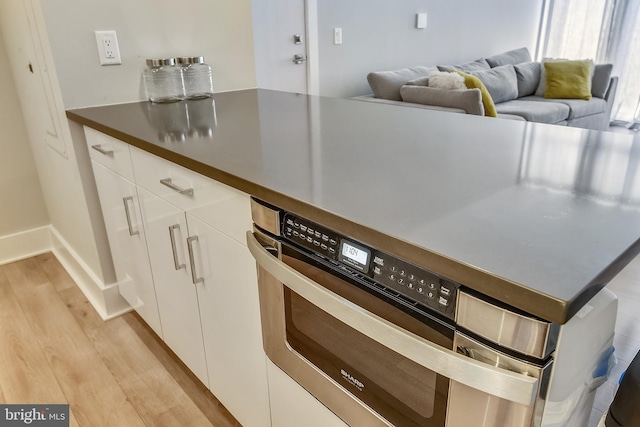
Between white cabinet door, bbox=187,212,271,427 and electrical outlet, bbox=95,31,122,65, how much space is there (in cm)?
91

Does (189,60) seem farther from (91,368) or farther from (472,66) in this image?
(472,66)

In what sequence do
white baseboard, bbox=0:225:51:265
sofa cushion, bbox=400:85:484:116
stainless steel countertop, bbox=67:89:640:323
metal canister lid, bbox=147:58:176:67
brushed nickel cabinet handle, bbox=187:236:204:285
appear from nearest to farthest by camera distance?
stainless steel countertop, bbox=67:89:640:323 → brushed nickel cabinet handle, bbox=187:236:204:285 → metal canister lid, bbox=147:58:176:67 → white baseboard, bbox=0:225:51:265 → sofa cushion, bbox=400:85:484:116

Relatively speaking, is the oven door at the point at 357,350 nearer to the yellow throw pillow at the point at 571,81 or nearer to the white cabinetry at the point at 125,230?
the white cabinetry at the point at 125,230

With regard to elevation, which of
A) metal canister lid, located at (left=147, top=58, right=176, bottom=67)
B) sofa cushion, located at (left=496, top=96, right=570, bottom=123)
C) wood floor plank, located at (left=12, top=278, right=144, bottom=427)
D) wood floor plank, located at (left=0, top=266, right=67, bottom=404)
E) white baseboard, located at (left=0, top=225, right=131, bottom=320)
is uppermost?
metal canister lid, located at (left=147, top=58, right=176, bottom=67)

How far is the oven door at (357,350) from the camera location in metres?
0.63

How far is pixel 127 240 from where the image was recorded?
69.3 inches

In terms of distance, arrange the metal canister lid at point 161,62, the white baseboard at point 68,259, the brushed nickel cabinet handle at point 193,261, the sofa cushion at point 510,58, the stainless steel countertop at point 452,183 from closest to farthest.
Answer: the stainless steel countertop at point 452,183, the brushed nickel cabinet handle at point 193,261, the metal canister lid at point 161,62, the white baseboard at point 68,259, the sofa cushion at point 510,58

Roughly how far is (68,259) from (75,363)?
Answer: 0.86 m

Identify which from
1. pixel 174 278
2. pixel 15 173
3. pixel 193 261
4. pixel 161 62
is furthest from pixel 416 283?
pixel 15 173

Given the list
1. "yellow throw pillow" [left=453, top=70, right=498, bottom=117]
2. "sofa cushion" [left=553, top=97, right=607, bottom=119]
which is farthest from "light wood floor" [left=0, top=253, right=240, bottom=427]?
"sofa cushion" [left=553, top=97, right=607, bottom=119]

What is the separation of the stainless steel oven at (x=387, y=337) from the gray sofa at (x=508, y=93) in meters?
2.49

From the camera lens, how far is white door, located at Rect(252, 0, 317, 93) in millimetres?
3287

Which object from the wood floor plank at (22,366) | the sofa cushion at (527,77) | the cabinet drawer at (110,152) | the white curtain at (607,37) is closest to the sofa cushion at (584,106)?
the sofa cushion at (527,77)

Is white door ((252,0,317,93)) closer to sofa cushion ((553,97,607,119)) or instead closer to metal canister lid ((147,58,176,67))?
metal canister lid ((147,58,176,67))
